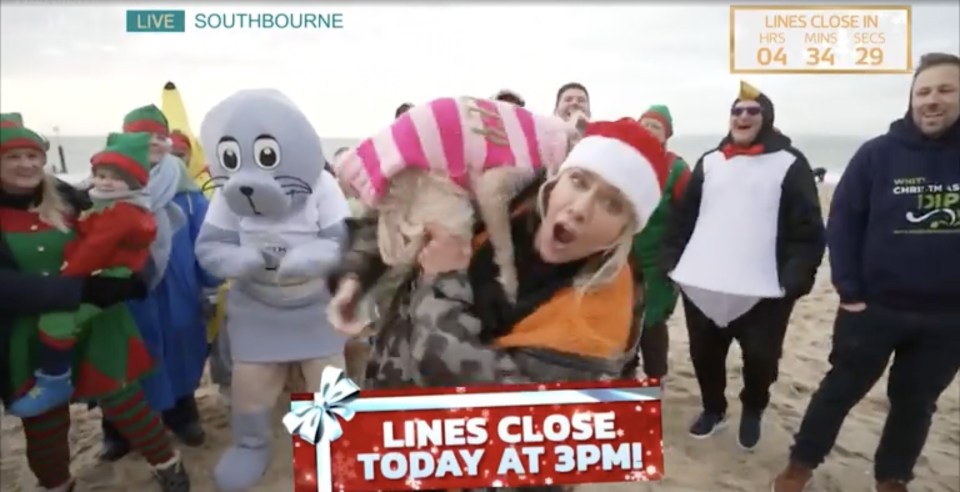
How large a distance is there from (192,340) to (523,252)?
51cm

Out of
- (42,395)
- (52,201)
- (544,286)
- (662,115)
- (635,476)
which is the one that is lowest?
(635,476)

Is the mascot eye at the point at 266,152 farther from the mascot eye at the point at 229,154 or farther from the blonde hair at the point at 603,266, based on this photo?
the blonde hair at the point at 603,266

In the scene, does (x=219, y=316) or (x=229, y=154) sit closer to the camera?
(x=229, y=154)

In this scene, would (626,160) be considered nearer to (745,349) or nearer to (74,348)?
(745,349)

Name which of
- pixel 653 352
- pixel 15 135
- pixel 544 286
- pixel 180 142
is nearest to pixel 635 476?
pixel 653 352

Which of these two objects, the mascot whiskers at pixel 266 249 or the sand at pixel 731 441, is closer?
the mascot whiskers at pixel 266 249

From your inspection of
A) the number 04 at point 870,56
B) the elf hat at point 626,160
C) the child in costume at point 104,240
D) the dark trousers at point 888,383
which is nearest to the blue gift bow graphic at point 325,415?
the child in costume at point 104,240

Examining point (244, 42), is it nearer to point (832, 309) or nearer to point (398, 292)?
point (398, 292)

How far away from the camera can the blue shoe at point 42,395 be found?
3.38ft

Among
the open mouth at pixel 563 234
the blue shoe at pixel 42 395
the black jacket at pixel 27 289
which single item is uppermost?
the open mouth at pixel 563 234

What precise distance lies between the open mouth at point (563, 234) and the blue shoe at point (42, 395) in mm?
680

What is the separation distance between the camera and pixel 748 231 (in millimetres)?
1044

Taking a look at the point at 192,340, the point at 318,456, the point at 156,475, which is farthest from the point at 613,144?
the point at 156,475

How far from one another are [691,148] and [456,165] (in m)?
0.33
